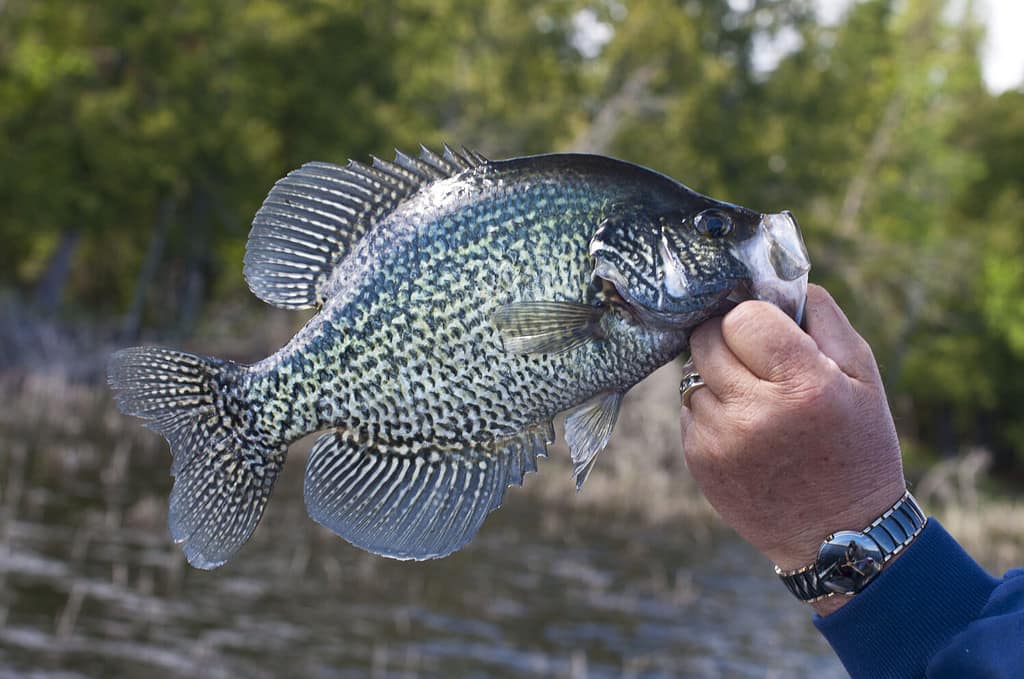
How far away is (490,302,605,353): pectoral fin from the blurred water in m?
9.15

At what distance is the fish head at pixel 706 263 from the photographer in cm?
231

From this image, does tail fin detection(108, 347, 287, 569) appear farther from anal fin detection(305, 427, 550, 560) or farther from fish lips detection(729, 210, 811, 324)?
fish lips detection(729, 210, 811, 324)

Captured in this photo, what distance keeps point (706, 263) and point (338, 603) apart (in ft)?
39.5

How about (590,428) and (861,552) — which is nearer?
(861,552)

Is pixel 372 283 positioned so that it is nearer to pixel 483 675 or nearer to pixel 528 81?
pixel 483 675

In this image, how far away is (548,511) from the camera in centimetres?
2058

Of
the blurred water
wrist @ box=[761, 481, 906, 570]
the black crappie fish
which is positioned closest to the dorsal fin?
the black crappie fish

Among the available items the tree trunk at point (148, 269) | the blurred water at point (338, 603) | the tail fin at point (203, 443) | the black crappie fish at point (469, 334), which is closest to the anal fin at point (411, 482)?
the black crappie fish at point (469, 334)

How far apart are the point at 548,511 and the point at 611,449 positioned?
3.95 metres

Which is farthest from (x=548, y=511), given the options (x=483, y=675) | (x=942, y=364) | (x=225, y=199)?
(x=942, y=364)

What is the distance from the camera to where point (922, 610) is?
220cm

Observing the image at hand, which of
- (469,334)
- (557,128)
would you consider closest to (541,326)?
(469,334)

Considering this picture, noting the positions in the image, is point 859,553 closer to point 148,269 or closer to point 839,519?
point 839,519

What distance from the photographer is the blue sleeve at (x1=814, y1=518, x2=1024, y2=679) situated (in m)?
2.18
